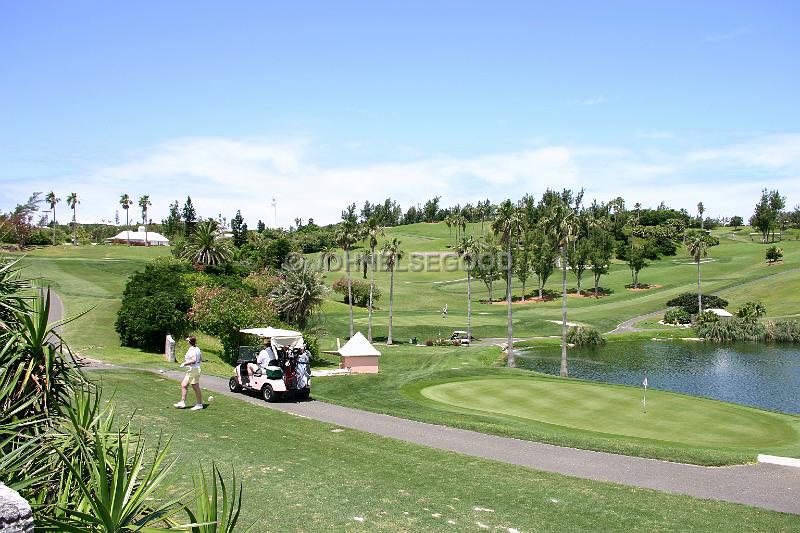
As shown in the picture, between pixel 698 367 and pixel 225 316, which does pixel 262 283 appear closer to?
pixel 225 316

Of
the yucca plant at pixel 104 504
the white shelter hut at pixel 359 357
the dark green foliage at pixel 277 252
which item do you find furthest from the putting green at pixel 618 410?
the dark green foliage at pixel 277 252

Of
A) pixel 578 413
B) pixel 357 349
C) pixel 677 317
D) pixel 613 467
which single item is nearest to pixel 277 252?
pixel 677 317

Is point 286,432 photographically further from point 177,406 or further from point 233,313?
point 233,313

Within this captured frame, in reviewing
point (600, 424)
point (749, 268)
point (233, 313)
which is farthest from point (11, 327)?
point (749, 268)

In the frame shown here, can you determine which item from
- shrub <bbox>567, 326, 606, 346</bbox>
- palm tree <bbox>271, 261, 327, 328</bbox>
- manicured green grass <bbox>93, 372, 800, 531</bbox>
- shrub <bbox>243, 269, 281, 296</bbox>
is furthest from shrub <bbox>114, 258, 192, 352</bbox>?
shrub <bbox>567, 326, 606, 346</bbox>

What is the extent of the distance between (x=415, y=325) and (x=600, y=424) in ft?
175

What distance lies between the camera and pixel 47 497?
23.1 ft

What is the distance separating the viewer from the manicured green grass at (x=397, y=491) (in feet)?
40.4

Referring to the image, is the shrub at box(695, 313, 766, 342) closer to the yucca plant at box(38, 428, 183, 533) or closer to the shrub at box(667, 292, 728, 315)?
the shrub at box(667, 292, 728, 315)

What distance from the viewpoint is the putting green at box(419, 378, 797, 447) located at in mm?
25094

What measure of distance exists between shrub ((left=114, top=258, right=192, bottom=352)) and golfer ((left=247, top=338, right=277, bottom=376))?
636 inches

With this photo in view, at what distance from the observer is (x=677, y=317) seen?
87.3 meters

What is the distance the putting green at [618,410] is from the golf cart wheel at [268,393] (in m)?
8.21

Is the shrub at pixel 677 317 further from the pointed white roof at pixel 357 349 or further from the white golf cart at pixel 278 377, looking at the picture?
the white golf cart at pixel 278 377
